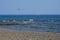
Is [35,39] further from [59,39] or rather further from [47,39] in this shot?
[59,39]

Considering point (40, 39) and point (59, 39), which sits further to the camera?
point (59, 39)

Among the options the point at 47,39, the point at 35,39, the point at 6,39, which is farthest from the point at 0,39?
the point at 47,39

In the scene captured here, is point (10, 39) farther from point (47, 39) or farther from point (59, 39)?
point (59, 39)

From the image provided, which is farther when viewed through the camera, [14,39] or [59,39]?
[59,39]

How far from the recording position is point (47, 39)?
49.3 feet

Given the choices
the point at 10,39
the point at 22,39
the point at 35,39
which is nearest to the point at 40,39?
the point at 35,39

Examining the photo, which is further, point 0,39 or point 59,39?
point 59,39

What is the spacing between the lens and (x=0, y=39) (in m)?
14.4

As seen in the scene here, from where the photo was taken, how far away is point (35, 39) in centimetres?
1477

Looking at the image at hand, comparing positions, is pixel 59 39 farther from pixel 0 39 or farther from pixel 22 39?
pixel 0 39

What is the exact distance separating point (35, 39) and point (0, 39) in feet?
9.19

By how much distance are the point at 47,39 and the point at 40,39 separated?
0.63m

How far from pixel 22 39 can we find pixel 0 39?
1740mm

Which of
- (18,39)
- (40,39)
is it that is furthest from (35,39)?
(18,39)
